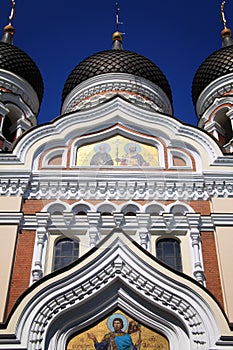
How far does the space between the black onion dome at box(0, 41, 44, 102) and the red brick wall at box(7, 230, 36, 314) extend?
7.02 metres

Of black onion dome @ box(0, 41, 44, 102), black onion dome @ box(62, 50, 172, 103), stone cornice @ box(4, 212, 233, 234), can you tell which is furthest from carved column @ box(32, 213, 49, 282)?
black onion dome @ box(62, 50, 172, 103)

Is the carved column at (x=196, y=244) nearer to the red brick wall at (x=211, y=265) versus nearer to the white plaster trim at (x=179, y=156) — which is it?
the red brick wall at (x=211, y=265)

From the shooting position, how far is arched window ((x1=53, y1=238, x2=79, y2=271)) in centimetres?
838

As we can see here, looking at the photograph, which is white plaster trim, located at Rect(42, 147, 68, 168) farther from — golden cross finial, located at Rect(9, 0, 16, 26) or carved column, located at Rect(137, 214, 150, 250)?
golden cross finial, located at Rect(9, 0, 16, 26)

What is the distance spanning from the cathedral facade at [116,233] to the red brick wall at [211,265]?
0.05 feet

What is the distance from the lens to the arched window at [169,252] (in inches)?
330

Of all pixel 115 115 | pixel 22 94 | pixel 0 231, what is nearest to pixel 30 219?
pixel 0 231

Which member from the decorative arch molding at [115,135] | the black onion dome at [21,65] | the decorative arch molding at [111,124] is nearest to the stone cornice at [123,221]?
the decorative arch molding at [111,124]

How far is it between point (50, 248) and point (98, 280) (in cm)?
138

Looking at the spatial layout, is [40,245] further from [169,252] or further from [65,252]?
[169,252]

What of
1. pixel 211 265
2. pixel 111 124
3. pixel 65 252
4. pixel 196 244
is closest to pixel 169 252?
pixel 196 244

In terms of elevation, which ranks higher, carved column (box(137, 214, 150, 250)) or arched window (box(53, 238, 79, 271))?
carved column (box(137, 214, 150, 250))

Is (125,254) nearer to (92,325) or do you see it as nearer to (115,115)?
(92,325)

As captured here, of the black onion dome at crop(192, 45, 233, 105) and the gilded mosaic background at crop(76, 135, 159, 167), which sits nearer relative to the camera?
the gilded mosaic background at crop(76, 135, 159, 167)
